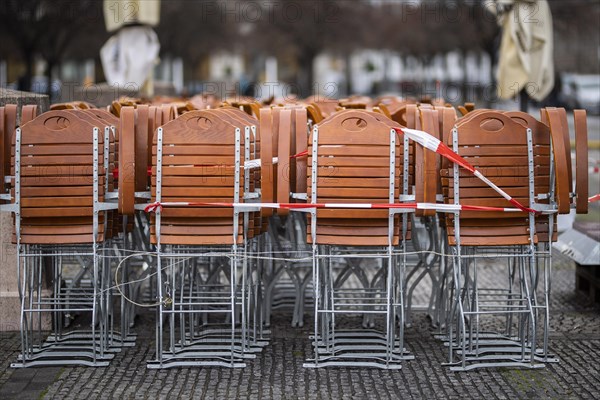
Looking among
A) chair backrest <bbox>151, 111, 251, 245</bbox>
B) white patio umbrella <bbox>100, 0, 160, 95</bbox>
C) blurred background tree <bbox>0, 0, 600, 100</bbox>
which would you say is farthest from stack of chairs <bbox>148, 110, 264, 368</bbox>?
blurred background tree <bbox>0, 0, 600, 100</bbox>

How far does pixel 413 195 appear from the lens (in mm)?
6957

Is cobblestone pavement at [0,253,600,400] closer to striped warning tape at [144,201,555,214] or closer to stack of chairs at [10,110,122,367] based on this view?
stack of chairs at [10,110,122,367]

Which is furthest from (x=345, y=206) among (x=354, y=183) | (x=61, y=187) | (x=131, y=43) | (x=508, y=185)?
(x=131, y=43)

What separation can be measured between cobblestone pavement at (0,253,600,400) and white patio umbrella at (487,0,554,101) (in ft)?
24.1

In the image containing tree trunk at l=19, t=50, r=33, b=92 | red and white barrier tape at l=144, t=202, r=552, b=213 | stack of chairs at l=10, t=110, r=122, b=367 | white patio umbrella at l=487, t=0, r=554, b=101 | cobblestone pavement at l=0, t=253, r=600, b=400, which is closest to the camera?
cobblestone pavement at l=0, t=253, r=600, b=400

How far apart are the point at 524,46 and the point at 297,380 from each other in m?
8.84

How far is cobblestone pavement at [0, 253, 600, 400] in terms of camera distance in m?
6.35

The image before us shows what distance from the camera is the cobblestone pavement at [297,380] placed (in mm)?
6352

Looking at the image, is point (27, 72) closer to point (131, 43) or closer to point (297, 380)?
point (131, 43)

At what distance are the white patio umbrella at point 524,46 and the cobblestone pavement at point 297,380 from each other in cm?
736

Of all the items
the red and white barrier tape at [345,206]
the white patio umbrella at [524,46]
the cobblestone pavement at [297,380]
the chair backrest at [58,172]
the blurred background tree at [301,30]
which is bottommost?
the cobblestone pavement at [297,380]

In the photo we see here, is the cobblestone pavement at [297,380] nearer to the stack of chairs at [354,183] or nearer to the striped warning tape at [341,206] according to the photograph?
the stack of chairs at [354,183]

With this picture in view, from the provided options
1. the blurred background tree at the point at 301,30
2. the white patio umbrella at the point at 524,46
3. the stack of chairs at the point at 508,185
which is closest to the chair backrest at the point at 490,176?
the stack of chairs at the point at 508,185

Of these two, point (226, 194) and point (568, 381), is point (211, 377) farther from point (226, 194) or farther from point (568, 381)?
point (568, 381)
